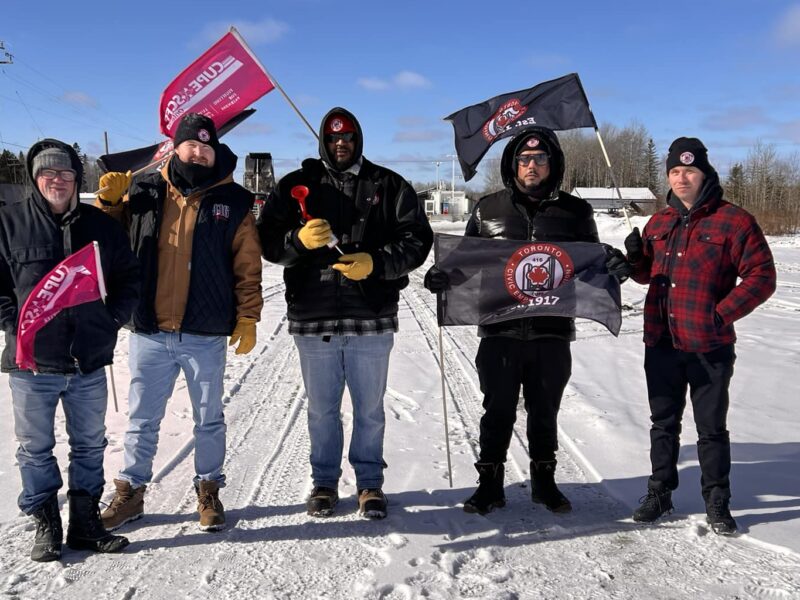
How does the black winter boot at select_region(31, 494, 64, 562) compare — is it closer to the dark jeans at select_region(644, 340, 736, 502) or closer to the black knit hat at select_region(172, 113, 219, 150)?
the black knit hat at select_region(172, 113, 219, 150)

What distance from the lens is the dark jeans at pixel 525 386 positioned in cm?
388

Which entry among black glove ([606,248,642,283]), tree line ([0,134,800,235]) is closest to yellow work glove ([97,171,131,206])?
black glove ([606,248,642,283])

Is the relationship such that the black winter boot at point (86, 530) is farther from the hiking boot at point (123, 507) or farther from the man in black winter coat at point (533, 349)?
the man in black winter coat at point (533, 349)

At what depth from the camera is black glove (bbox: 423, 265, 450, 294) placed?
413 cm

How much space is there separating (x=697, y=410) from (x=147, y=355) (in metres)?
3.35

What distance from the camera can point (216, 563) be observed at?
3205 mm

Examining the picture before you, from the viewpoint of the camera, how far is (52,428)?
130 inches

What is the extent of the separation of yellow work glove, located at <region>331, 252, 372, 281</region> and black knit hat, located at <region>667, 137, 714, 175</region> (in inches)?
77.6

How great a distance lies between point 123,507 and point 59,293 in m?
1.37

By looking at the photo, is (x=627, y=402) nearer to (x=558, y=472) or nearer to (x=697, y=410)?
(x=558, y=472)

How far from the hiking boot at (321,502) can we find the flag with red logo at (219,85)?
10.9ft

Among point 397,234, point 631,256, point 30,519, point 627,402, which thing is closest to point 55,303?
point 30,519

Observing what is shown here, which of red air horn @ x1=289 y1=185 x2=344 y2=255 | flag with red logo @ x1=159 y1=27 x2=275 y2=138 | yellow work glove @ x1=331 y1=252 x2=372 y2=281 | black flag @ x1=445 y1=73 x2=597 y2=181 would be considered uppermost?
flag with red logo @ x1=159 y1=27 x2=275 y2=138

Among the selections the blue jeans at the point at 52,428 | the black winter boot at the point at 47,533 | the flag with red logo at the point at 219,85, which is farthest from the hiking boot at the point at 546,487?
the flag with red logo at the point at 219,85
